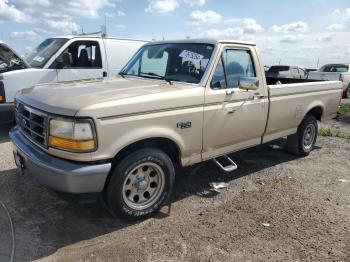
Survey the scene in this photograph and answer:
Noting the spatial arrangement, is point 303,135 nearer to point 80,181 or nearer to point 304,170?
point 304,170

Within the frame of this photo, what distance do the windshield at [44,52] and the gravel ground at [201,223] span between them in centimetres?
300

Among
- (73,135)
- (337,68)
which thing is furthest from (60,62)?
(337,68)

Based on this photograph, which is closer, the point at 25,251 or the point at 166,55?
the point at 25,251

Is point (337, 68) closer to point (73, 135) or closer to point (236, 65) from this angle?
point (236, 65)

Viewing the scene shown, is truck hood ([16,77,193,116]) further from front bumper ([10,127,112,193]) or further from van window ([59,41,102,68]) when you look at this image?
van window ([59,41,102,68])

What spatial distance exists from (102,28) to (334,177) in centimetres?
652

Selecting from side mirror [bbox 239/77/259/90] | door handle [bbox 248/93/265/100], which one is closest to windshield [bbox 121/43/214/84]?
side mirror [bbox 239/77/259/90]

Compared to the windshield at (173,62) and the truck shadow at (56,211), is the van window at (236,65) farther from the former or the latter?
the truck shadow at (56,211)

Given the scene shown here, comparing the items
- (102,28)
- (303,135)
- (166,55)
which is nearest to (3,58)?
(102,28)

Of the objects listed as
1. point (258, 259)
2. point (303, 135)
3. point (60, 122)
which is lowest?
point (258, 259)

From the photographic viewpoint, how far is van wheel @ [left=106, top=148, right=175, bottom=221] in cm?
361

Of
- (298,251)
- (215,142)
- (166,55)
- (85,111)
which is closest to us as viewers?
(85,111)

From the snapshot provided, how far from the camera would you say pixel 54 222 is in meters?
3.86

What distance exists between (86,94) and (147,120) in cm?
67
